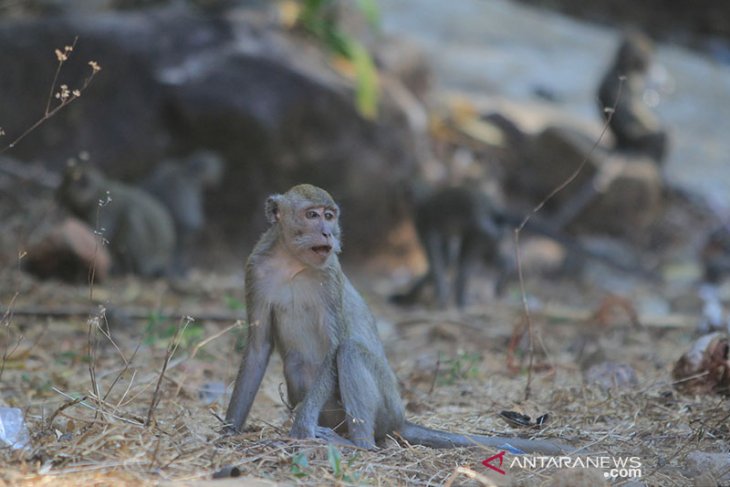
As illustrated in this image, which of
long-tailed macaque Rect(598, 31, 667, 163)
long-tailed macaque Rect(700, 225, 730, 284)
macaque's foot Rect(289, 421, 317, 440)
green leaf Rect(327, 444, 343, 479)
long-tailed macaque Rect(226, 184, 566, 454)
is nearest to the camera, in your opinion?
green leaf Rect(327, 444, 343, 479)

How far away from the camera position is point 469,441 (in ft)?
15.5

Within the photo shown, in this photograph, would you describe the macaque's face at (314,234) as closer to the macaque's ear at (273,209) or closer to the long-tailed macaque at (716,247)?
the macaque's ear at (273,209)

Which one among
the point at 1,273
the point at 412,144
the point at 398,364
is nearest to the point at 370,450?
the point at 398,364

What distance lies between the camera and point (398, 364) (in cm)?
732

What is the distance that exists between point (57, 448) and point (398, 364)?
3628 millimetres

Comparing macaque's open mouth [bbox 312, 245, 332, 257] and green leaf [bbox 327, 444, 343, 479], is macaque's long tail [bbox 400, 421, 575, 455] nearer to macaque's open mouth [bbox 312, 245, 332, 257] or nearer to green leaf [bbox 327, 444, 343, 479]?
green leaf [bbox 327, 444, 343, 479]

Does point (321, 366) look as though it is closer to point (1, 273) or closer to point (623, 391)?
point (623, 391)

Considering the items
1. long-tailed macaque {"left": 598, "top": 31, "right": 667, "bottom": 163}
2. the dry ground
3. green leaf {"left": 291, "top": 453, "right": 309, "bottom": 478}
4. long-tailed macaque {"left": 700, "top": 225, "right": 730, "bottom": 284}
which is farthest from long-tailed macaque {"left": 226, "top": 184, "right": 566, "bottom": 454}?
long-tailed macaque {"left": 598, "top": 31, "right": 667, "bottom": 163}

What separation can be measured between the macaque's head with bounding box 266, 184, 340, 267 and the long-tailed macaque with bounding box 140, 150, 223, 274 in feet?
24.9

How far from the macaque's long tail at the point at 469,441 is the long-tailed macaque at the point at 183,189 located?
308 inches

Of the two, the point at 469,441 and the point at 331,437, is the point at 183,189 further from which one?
the point at 469,441

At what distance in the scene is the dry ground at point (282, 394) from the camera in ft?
13.3

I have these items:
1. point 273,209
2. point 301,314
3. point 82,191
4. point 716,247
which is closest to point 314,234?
point 273,209

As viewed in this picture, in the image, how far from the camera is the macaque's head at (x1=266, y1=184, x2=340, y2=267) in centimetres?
482
